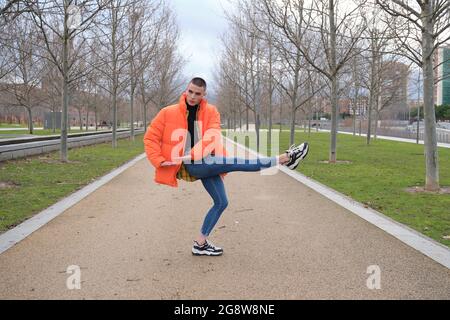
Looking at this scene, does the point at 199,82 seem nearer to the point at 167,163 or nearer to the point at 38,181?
the point at 167,163

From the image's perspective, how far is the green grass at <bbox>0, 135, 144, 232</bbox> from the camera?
7338 millimetres

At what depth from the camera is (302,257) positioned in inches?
192

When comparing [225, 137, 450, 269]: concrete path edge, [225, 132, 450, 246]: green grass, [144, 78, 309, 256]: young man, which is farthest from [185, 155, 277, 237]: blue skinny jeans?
[225, 132, 450, 246]: green grass

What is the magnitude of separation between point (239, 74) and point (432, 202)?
22.8m

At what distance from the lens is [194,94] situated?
4613 millimetres

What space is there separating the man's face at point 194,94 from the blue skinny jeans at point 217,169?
0.58 meters

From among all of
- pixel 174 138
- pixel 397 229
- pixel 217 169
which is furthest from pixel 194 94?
pixel 397 229

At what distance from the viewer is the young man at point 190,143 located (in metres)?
4.60

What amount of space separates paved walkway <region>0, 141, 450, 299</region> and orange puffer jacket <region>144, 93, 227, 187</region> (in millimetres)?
1008

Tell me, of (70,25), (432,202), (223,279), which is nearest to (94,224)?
(223,279)

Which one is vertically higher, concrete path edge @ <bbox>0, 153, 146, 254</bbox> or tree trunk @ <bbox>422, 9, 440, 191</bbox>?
tree trunk @ <bbox>422, 9, 440, 191</bbox>

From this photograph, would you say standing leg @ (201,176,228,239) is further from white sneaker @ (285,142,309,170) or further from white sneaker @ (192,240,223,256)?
white sneaker @ (285,142,309,170)

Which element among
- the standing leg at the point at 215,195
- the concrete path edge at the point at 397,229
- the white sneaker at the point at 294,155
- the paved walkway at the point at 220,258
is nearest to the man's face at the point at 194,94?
the standing leg at the point at 215,195

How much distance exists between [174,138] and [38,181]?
7.08 metres
